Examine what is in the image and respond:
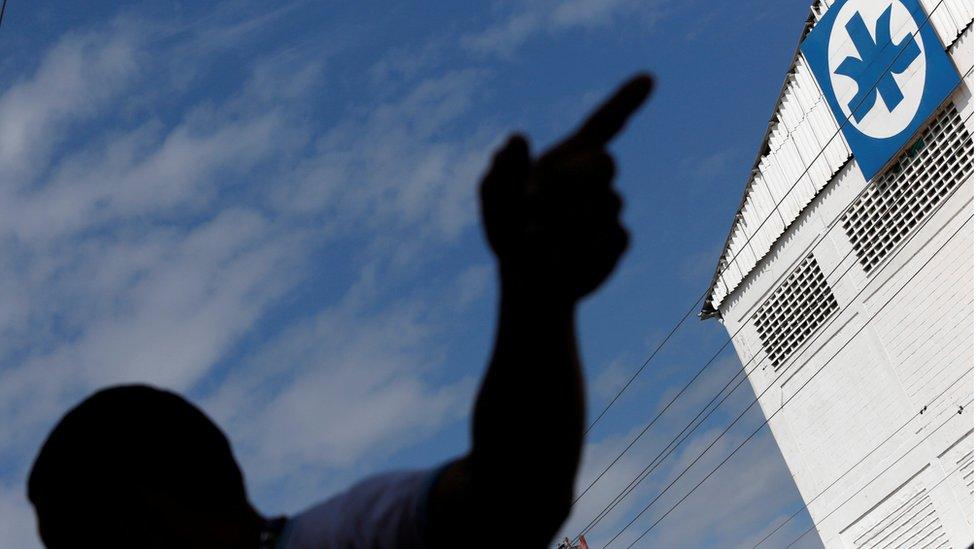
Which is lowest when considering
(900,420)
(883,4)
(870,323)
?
(900,420)

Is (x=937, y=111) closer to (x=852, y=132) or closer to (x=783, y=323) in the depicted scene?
(x=852, y=132)

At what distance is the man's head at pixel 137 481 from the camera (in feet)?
6.26

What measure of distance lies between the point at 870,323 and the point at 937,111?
436cm

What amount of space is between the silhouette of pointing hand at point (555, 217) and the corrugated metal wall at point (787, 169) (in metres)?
18.9

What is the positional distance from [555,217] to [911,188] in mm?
19212

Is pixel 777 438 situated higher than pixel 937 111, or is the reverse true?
pixel 937 111

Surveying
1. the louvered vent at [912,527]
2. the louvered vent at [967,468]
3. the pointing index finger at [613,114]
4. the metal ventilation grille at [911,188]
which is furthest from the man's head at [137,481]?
the louvered vent at [912,527]

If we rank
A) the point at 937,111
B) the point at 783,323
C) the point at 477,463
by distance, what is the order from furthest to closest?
the point at 783,323
the point at 937,111
the point at 477,463

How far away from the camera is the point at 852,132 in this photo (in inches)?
763

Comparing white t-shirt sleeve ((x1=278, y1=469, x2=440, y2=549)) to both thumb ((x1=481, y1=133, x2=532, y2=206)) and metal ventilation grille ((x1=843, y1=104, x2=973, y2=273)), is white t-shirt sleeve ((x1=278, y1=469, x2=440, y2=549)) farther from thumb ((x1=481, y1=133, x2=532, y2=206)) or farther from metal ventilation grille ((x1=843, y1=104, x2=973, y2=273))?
metal ventilation grille ((x1=843, y1=104, x2=973, y2=273))

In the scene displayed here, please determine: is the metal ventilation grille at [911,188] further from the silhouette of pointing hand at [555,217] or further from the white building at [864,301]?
the silhouette of pointing hand at [555,217]

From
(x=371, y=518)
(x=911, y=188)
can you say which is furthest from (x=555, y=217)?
(x=911, y=188)

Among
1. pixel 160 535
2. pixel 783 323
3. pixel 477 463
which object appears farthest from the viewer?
pixel 783 323

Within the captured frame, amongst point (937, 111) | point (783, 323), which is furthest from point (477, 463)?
point (783, 323)
